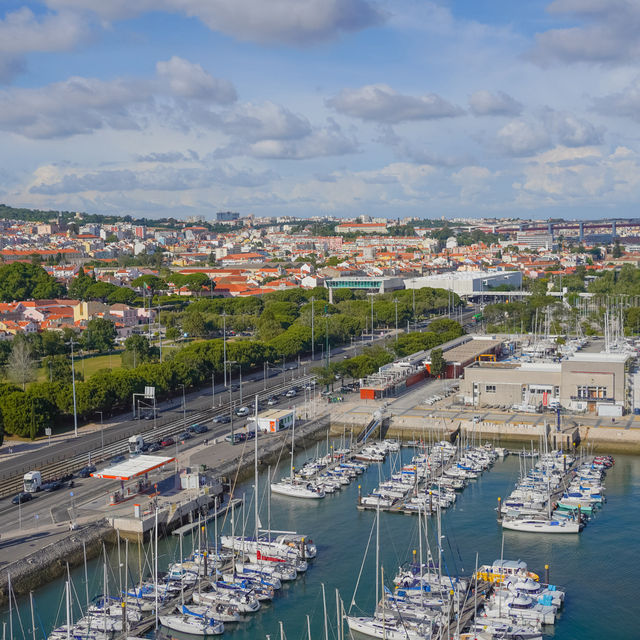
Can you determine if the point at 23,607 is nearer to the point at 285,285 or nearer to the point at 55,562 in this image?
the point at 55,562

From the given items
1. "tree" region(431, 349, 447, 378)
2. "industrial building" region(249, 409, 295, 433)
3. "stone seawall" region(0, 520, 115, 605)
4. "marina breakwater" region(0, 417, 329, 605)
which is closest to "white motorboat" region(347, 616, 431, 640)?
"marina breakwater" region(0, 417, 329, 605)

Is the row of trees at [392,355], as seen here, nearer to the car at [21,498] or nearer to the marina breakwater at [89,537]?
the marina breakwater at [89,537]

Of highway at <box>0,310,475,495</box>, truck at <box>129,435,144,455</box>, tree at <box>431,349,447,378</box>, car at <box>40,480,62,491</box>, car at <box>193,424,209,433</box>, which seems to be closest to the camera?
car at <box>40,480,62,491</box>

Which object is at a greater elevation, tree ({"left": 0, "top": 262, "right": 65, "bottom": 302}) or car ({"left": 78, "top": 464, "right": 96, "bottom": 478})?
tree ({"left": 0, "top": 262, "right": 65, "bottom": 302})

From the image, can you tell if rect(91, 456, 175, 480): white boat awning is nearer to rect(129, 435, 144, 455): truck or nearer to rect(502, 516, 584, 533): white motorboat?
rect(129, 435, 144, 455): truck

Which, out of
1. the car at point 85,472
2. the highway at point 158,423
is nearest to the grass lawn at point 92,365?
the highway at point 158,423

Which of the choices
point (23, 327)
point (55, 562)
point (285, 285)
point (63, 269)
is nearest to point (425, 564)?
point (55, 562)
